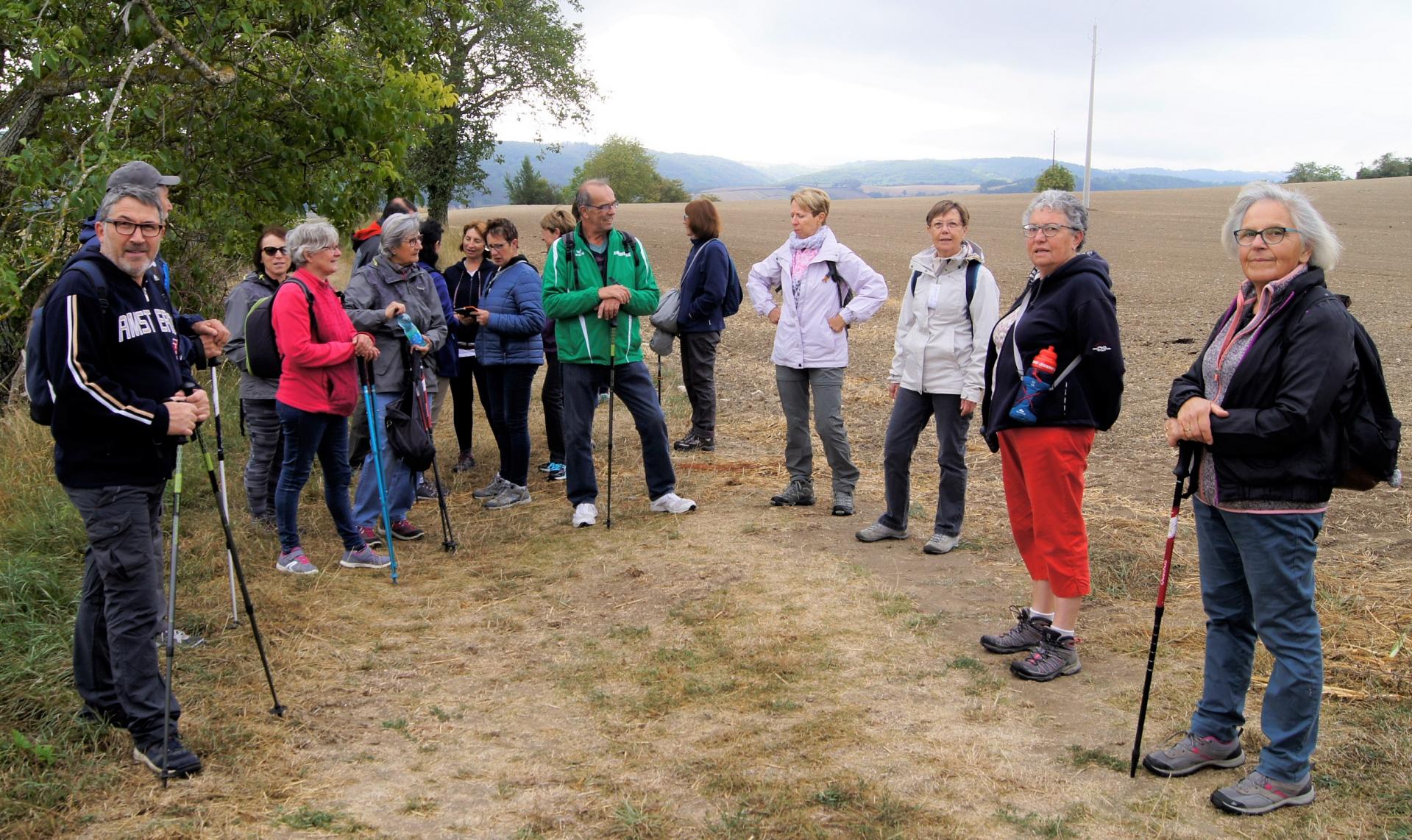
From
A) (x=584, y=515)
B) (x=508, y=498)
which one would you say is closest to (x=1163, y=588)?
(x=584, y=515)

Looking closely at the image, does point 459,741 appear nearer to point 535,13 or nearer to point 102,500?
point 102,500

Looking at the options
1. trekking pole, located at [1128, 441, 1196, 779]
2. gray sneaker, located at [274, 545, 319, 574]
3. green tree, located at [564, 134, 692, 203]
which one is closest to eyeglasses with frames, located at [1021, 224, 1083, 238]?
trekking pole, located at [1128, 441, 1196, 779]

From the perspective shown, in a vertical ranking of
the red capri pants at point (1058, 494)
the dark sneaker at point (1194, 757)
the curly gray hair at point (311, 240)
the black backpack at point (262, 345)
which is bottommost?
the dark sneaker at point (1194, 757)

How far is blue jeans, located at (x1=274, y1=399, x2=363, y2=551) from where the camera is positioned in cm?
597

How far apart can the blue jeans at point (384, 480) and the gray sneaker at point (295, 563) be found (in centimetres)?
51

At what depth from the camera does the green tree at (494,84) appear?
103 feet

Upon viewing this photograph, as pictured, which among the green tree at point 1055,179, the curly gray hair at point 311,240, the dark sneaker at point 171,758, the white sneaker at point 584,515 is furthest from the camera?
the green tree at point 1055,179

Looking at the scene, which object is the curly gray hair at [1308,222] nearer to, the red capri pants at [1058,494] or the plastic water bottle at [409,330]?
the red capri pants at [1058,494]

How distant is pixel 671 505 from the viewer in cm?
739

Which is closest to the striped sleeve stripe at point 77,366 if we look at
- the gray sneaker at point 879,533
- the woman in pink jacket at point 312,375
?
the woman in pink jacket at point 312,375

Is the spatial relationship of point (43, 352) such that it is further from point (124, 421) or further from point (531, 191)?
point (531, 191)

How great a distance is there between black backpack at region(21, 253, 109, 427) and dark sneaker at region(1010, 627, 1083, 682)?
3901 millimetres

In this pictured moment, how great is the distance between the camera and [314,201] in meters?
9.79

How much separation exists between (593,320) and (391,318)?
127 centimetres
